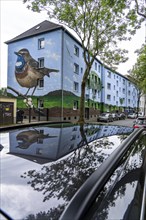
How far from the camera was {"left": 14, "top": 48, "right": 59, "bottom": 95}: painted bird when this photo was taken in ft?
82.8

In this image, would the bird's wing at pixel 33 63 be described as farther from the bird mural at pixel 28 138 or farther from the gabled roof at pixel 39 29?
the bird mural at pixel 28 138

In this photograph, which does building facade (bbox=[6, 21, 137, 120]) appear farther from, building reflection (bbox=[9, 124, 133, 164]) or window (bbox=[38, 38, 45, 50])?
building reflection (bbox=[9, 124, 133, 164])

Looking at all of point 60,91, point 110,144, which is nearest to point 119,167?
point 110,144

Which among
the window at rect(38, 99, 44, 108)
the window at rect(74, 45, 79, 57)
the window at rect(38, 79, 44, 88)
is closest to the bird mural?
the window at rect(38, 99, 44, 108)

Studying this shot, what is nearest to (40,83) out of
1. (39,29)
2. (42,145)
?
(39,29)

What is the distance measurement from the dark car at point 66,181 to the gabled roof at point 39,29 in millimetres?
23516

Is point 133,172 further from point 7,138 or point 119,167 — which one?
point 7,138

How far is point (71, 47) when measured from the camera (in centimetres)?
2527

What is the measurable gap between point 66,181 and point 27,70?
26189mm

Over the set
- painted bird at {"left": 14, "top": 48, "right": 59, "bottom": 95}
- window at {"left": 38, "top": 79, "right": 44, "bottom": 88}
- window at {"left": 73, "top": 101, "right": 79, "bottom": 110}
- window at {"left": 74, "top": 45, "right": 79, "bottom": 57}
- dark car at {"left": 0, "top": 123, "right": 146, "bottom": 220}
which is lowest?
dark car at {"left": 0, "top": 123, "right": 146, "bottom": 220}

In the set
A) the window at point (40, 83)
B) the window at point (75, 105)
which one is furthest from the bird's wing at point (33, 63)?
the window at point (75, 105)

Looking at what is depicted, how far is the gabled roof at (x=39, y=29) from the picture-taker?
24258 millimetres

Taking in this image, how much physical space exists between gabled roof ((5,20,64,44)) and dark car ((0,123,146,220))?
23.5 meters

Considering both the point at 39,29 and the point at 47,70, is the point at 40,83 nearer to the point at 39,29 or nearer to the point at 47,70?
the point at 47,70
